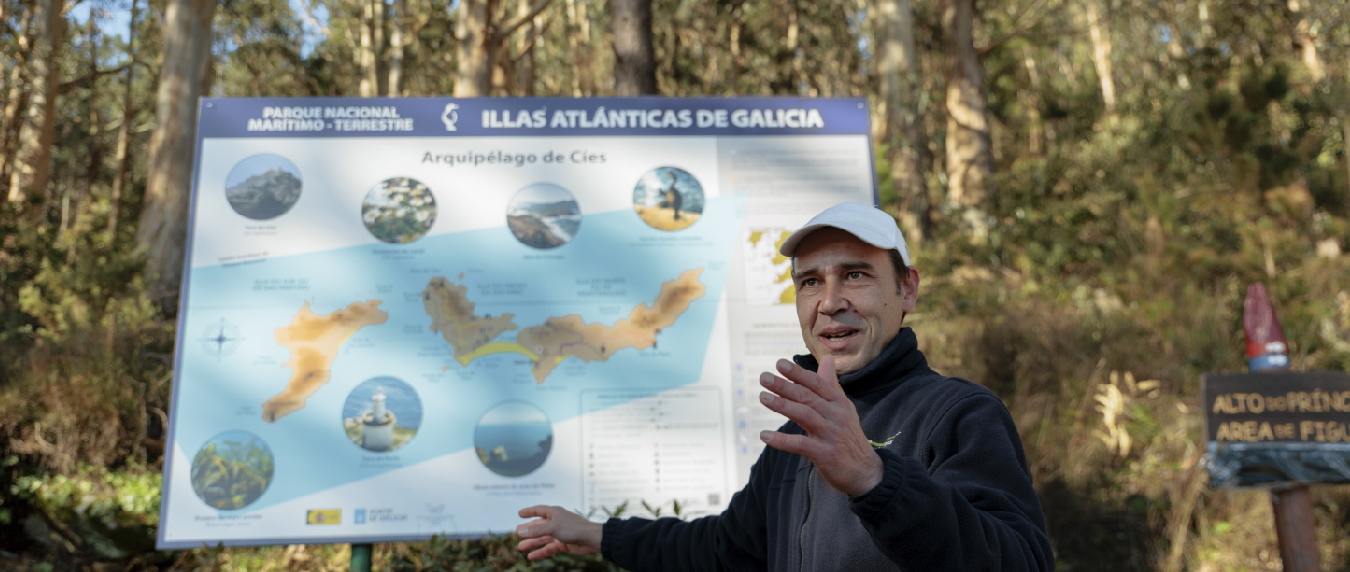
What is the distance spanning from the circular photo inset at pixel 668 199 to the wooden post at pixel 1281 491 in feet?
8.38

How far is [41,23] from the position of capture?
1487 cm

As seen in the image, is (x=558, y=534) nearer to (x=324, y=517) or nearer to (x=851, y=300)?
(x=851, y=300)

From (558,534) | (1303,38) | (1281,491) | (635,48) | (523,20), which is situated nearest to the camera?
(558,534)

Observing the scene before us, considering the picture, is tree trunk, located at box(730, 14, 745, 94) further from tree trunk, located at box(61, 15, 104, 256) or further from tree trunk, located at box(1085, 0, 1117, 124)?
tree trunk, located at box(61, 15, 104, 256)

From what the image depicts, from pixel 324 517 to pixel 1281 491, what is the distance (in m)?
4.27

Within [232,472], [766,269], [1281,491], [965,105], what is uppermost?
[965,105]

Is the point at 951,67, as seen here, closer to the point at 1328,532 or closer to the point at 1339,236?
the point at 1339,236

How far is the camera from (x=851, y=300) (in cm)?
218

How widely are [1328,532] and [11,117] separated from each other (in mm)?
20093

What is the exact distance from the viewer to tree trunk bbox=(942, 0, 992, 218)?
551 inches

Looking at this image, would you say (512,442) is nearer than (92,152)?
Yes

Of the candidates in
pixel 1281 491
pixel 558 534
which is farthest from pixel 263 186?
pixel 1281 491

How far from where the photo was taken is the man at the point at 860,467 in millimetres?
1447

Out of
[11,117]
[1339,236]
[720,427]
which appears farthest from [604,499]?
[11,117]
